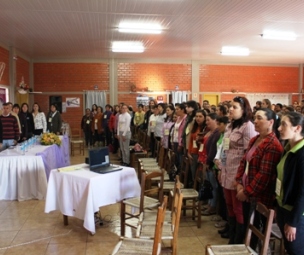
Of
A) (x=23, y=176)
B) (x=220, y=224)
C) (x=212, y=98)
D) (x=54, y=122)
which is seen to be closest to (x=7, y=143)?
(x=23, y=176)

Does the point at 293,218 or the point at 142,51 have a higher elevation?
the point at 142,51

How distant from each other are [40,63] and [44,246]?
31.9ft

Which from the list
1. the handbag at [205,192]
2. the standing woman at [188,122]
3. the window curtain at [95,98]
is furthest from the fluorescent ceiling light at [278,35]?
the window curtain at [95,98]

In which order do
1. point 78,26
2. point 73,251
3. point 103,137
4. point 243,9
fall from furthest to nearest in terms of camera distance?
point 103,137 < point 78,26 < point 243,9 < point 73,251

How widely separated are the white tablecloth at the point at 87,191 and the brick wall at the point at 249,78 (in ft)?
30.6

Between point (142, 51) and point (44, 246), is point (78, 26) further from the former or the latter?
point (44, 246)

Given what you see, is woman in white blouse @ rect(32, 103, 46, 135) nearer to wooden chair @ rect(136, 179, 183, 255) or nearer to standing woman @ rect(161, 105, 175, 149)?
standing woman @ rect(161, 105, 175, 149)

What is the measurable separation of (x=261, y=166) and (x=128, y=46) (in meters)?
7.66

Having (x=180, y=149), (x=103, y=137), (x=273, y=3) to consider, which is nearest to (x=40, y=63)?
(x=103, y=137)

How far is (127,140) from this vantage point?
754 cm

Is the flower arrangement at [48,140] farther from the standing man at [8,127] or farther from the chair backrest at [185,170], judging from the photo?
the chair backrest at [185,170]

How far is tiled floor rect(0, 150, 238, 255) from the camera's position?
342 centimetres

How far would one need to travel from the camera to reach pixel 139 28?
23.6 ft

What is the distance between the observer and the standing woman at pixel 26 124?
7.56m
